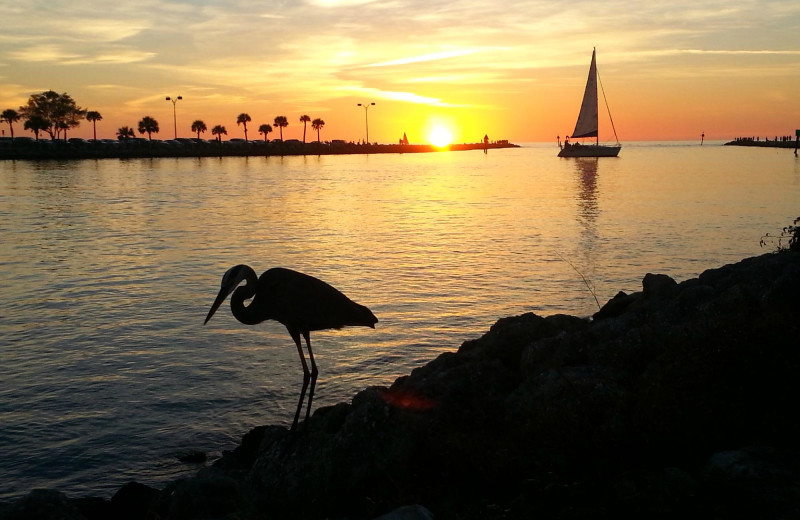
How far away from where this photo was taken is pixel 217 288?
63.7 feet

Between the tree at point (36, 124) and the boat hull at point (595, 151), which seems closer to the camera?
the boat hull at point (595, 151)

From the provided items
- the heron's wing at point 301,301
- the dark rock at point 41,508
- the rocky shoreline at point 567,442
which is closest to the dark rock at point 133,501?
the rocky shoreline at point 567,442

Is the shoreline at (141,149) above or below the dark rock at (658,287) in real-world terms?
above

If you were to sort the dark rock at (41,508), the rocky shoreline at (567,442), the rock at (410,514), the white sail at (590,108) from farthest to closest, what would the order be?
1. the white sail at (590,108)
2. the dark rock at (41,508)
3. the rocky shoreline at (567,442)
4. the rock at (410,514)

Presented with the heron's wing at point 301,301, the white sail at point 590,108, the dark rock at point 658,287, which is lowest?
the dark rock at point 658,287

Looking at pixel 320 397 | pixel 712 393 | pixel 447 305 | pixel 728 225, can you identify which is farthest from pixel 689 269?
pixel 712 393

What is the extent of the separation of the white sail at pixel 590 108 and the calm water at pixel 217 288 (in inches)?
2242

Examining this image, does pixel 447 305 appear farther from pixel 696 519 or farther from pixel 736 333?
pixel 696 519

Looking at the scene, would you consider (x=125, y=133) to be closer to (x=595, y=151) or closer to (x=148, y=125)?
(x=148, y=125)

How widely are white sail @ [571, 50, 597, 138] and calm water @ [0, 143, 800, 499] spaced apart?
187 ft

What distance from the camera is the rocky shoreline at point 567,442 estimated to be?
4.85 m

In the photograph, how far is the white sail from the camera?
101 meters

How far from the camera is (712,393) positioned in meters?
6.11

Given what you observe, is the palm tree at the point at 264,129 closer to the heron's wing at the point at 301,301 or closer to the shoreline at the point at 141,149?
the shoreline at the point at 141,149
